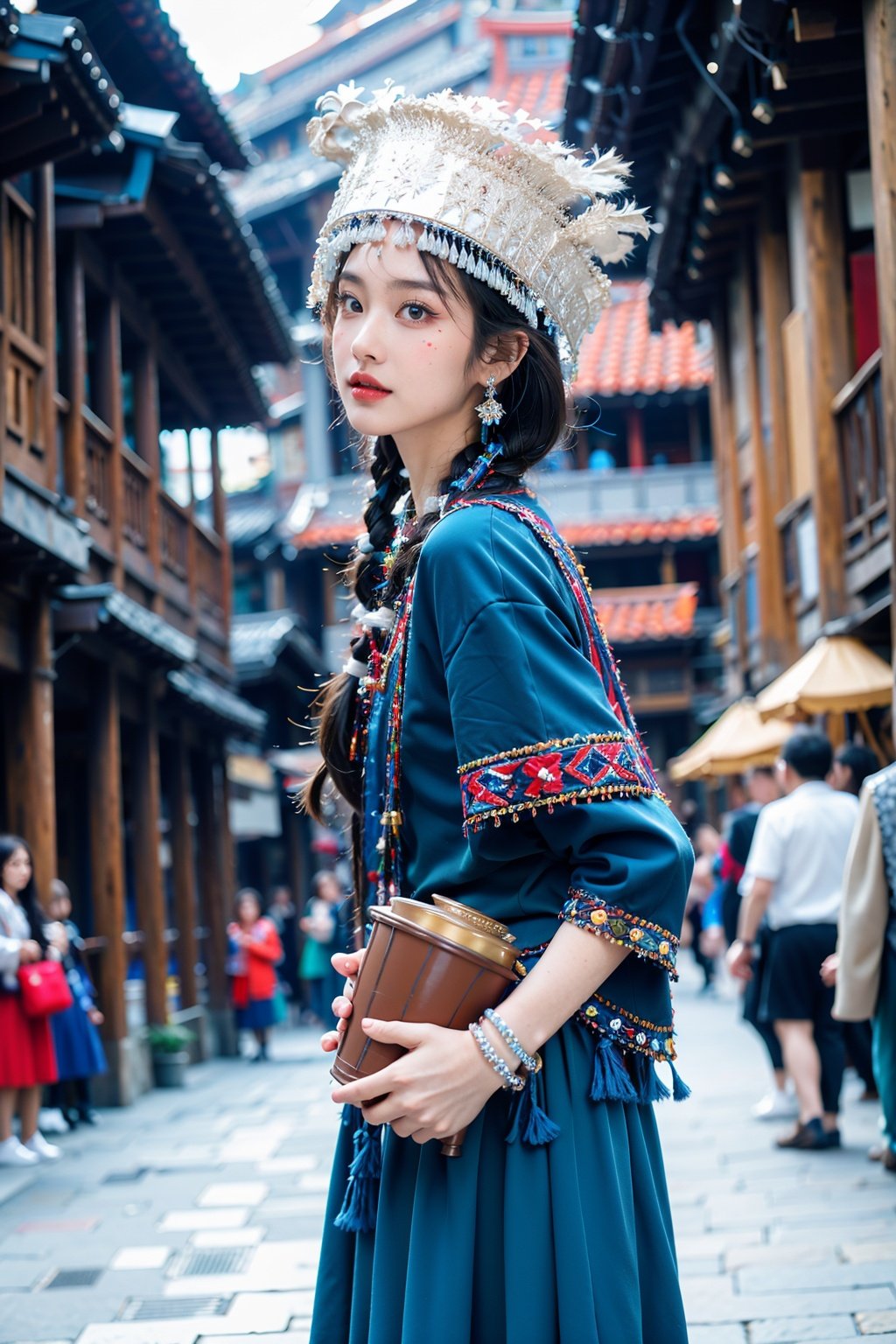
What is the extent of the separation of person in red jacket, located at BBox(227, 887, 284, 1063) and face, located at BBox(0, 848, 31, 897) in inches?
270

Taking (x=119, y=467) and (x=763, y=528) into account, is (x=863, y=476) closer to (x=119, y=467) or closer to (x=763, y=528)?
(x=763, y=528)

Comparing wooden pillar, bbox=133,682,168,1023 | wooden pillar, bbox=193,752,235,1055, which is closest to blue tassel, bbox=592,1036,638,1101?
wooden pillar, bbox=133,682,168,1023

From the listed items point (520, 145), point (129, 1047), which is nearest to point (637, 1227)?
point (520, 145)

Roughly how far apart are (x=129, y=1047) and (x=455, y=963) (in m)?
10.5

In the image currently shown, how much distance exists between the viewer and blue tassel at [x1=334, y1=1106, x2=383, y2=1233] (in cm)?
198

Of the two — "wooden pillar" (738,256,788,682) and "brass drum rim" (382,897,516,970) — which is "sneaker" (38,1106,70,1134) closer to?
"wooden pillar" (738,256,788,682)

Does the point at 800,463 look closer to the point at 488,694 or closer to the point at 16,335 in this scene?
the point at 16,335

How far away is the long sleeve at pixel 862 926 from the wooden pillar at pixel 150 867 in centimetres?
805

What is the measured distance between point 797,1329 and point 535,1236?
2.99 metres

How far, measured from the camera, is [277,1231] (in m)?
6.38

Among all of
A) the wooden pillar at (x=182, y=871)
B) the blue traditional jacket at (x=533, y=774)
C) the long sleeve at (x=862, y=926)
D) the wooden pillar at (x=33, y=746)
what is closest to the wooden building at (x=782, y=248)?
the long sleeve at (x=862, y=926)

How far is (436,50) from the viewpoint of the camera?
32656 mm

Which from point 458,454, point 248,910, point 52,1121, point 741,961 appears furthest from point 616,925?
point 248,910

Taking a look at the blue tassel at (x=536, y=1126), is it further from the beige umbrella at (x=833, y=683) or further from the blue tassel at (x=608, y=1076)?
the beige umbrella at (x=833, y=683)
